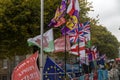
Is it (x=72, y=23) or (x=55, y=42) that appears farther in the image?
(x=72, y=23)

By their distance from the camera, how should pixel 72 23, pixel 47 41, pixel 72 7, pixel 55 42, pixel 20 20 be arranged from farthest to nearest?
pixel 20 20
pixel 72 23
pixel 72 7
pixel 55 42
pixel 47 41

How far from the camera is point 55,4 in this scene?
28.6m

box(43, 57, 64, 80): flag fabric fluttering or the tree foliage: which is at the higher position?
the tree foliage

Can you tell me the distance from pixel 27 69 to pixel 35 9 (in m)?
14.2

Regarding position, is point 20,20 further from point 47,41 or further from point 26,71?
point 26,71

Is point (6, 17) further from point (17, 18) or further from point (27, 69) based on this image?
point (27, 69)

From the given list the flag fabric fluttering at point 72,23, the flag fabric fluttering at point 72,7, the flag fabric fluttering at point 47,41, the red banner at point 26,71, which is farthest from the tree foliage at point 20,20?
the red banner at point 26,71

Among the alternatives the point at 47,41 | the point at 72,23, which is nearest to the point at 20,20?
the point at 72,23

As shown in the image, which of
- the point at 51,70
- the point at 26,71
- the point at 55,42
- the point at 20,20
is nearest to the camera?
the point at 26,71

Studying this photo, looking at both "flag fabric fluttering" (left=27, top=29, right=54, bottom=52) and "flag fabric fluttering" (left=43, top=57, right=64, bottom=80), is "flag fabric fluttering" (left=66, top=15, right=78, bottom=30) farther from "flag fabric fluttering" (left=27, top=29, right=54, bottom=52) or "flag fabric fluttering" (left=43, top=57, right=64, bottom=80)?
"flag fabric fluttering" (left=43, top=57, right=64, bottom=80)

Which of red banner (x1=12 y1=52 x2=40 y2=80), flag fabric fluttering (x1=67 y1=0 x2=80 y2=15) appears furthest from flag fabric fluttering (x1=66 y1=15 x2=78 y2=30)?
red banner (x1=12 y1=52 x2=40 y2=80)

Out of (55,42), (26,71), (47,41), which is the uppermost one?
(55,42)

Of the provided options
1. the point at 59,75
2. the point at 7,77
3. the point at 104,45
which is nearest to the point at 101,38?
the point at 104,45

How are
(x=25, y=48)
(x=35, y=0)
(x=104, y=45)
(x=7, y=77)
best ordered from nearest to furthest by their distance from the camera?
(x=35, y=0) → (x=25, y=48) → (x=7, y=77) → (x=104, y=45)
